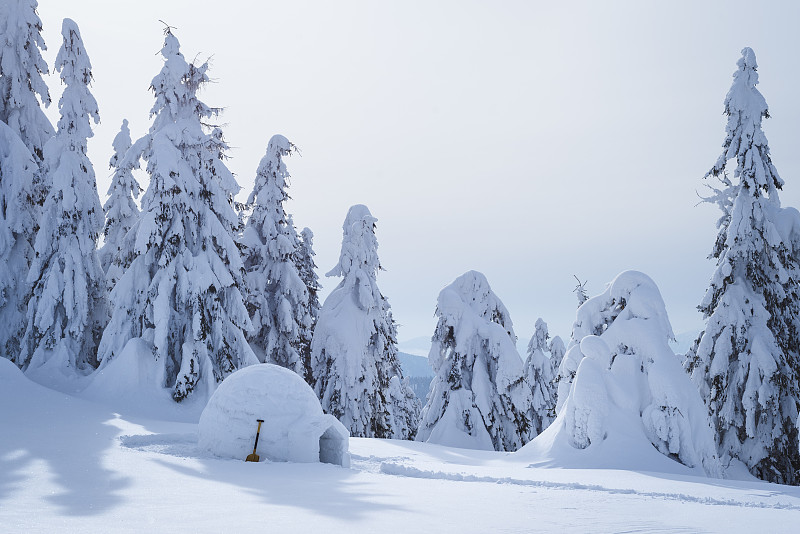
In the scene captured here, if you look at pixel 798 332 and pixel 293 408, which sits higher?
pixel 798 332

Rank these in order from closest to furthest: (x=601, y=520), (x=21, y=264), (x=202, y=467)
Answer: (x=601, y=520) → (x=202, y=467) → (x=21, y=264)

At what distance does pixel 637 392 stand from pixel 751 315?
7105mm

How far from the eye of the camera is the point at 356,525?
6.98 metres

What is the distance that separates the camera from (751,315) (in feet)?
67.4

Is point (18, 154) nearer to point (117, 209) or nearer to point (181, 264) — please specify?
point (117, 209)

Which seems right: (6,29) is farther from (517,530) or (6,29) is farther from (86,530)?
(517,530)

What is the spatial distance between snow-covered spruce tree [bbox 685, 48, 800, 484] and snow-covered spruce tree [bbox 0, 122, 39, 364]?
2639cm

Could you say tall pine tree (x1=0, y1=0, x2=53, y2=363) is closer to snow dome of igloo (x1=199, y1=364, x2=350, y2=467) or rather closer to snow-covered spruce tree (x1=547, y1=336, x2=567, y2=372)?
snow dome of igloo (x1=199, y1=364, x2=350, y2=467)

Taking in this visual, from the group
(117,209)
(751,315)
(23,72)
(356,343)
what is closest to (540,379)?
(356,343)

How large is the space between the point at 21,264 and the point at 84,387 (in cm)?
784

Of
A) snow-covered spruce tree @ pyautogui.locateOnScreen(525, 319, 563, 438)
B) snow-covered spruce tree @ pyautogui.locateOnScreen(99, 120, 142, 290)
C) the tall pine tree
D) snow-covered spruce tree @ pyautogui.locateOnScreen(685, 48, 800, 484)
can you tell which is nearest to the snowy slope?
snow-covered spruce tree @ pyautogui.locateOnScreen(685, 48, 800, 484)

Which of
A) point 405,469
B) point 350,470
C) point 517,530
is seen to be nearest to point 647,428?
point 405,469

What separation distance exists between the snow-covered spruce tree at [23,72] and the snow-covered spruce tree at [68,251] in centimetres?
285

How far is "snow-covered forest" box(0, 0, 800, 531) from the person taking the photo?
36.5ft
